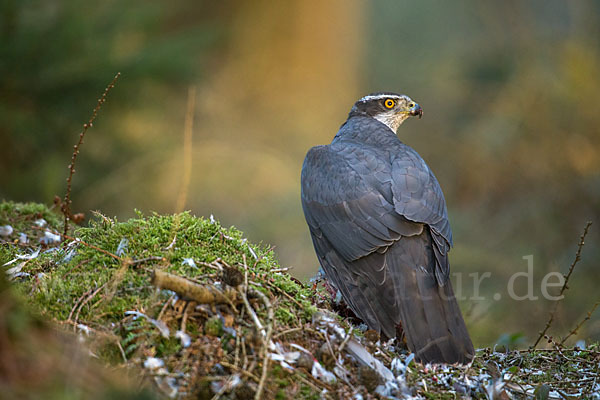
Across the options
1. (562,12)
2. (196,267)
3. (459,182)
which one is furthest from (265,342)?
(562,12)

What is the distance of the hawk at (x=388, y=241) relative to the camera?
12.1ft

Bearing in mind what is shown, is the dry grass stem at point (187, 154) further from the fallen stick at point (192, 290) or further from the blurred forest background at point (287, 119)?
the blurred forest background at point (287, 119)

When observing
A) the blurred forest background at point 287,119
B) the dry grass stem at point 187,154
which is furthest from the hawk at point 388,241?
the blurred forest background at point 287,119

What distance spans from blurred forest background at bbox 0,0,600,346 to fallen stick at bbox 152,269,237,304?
353 cm

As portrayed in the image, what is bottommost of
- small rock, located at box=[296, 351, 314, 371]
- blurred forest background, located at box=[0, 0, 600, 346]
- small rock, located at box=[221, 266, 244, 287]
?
small rock, located at box=[296, 351, 314, 371]

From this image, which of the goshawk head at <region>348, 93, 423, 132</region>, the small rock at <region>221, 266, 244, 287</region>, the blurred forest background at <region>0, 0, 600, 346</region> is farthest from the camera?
the blurred forest background at <region>0, 0, 600, 346</region>

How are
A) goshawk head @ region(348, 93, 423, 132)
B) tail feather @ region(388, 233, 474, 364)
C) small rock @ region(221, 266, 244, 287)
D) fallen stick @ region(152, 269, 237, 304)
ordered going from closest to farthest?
fallen stick @ region(152, 269, 237, 304), small rock @ region(221, 266, 244, 287), tail feather @ region(388, 233, 474, 364), goshawk head @ region(348, 93, 423, 132)

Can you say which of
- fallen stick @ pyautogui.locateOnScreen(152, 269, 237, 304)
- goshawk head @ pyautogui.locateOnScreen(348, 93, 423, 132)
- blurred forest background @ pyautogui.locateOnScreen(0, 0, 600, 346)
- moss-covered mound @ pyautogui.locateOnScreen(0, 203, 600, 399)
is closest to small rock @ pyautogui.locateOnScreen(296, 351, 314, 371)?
moss-covered mound @ pyautogui.locateOnScreen(0, 203, 600, 399)

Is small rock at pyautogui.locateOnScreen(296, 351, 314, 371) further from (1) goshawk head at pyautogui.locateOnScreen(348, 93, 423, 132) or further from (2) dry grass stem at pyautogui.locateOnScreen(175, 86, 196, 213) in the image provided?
(1) goshawk head at pyautogui.locateOnScreen(348, 93, 423, 132)

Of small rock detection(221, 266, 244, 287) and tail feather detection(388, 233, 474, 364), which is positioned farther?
tail feather detection(388, 233, 474, 364)

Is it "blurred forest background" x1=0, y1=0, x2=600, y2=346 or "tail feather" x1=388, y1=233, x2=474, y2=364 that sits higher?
"blurred forest background" x1=0, y1=0, x2=600, y2=346

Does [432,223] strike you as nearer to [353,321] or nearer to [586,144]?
[353,321]

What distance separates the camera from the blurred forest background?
7.30m

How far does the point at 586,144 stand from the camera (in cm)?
905
